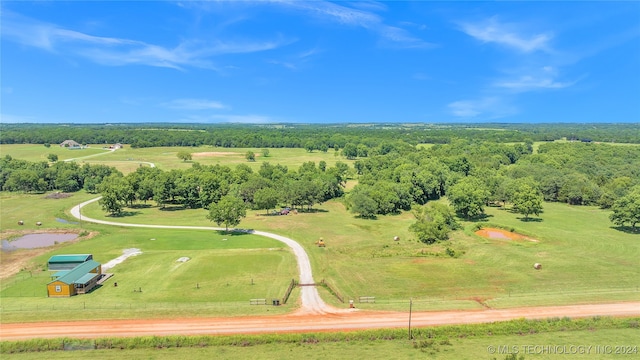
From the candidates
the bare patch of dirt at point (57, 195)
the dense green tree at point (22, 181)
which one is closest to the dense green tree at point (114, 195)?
the bare patch of dirt at point (57, 195)

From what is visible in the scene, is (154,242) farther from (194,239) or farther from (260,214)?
(260,214)

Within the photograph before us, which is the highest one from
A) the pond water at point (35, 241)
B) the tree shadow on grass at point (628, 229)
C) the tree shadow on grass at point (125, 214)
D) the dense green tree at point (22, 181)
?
the dense green tree at point (22, 181)

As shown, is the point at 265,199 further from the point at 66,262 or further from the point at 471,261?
the point at 471,261

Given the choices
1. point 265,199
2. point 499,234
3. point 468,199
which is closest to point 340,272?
point 499,234

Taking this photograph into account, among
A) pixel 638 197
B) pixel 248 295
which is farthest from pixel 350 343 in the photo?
pixel 638 197

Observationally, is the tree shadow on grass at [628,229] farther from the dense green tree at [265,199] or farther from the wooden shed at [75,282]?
the wooden shed at [75,282]
